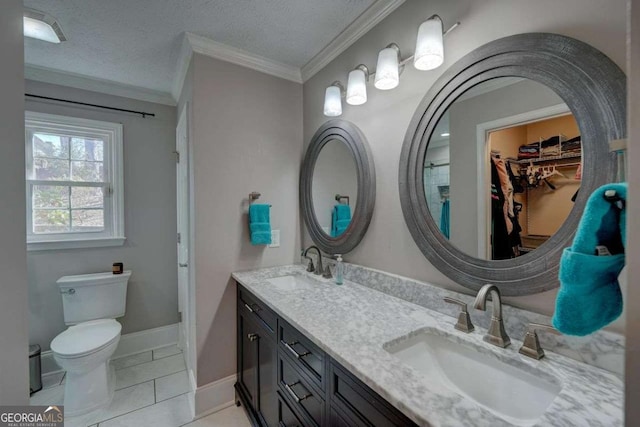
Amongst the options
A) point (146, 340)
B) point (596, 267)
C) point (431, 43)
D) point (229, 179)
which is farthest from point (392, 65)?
point (146, 340)

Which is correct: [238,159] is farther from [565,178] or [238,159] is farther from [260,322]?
[565,178]

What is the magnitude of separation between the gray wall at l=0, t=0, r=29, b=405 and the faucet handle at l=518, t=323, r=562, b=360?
57.5 inches

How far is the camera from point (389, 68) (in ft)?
4.35

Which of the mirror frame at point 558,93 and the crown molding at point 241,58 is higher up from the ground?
the crown molding at point 241,58

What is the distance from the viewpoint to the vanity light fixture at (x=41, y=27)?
59.5 inches

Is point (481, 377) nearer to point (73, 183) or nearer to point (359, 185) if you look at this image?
point (359, 185)

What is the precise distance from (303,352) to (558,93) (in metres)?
1.30

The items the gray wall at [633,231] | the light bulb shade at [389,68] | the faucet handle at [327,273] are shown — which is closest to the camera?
the gray wall at [633,231]

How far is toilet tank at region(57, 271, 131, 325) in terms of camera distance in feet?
7.06

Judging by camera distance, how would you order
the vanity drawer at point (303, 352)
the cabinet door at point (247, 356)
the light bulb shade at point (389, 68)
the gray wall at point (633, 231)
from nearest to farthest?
the gray wall at point (633, 231)
the vanity drawer at point (303, 352)
the light bulb shade at point (389, 68)
the cabinet door at point (247, 356)

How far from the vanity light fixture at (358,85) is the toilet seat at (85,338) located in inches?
92.4

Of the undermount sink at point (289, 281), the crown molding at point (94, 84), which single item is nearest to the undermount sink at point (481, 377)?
the undermount sink at point (289, 281)

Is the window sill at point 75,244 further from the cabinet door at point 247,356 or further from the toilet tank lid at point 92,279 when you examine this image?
the cabinet door at point 247,356

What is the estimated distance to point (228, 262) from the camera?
1.93m
